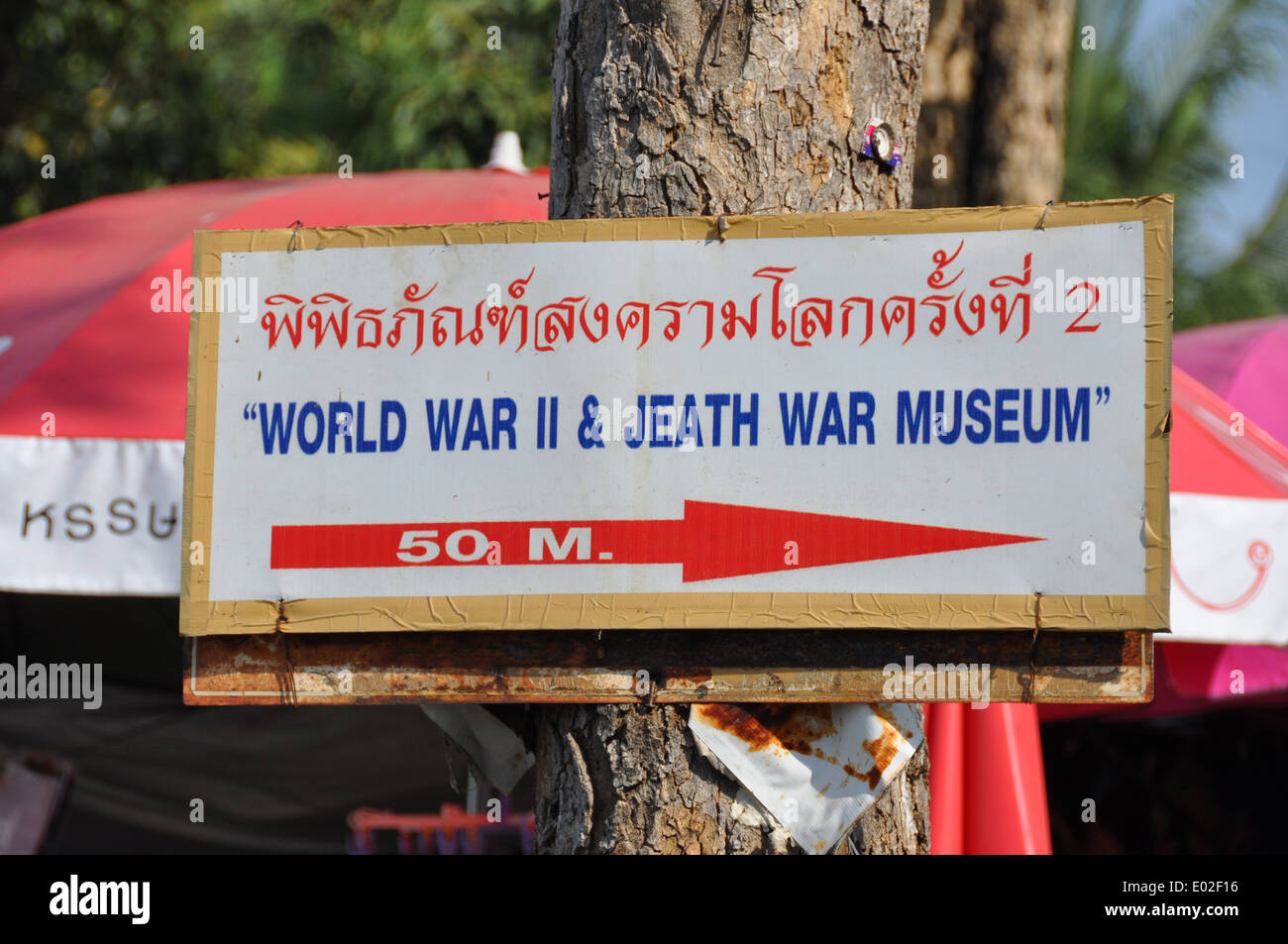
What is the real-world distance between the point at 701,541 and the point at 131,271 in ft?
7.90

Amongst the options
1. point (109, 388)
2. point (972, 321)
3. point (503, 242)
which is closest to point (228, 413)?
point (503, 242)

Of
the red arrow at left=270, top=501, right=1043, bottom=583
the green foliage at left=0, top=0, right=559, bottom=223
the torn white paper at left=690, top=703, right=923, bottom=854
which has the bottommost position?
the torn white paper at left=690, top=703, right=923, bottom=854

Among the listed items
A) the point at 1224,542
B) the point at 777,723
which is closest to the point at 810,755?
the point at 777,723

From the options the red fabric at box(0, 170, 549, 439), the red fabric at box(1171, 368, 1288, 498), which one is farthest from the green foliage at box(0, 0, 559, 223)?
the red fabric at box(1171, 368, 1288, 498)

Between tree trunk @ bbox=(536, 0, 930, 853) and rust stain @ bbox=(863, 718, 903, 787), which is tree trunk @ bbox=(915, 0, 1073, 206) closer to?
tree trunk @ bbox=(536, 0, 930, 853)

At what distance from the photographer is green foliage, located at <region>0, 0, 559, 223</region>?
769cm

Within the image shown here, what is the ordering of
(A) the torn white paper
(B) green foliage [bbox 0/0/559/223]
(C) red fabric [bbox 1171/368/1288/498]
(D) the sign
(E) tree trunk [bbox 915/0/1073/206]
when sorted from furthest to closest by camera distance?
(B) green foliage [bbox 0/0/559/223]
(E) tree trunk [bbox 915/0/1073/206]
(C) red fabric [bbox 1171/368/1288/498]
(A) the torn white paper
(D) the sign

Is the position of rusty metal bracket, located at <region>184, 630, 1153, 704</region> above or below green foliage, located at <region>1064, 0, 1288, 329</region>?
below

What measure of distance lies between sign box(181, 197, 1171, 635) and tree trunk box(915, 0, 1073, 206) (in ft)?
9.75

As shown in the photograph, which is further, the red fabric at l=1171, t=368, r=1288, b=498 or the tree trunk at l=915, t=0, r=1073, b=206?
the tree trunk at l=915, t=0, r=1073, b=206

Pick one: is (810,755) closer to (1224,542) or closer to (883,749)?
(883,749)

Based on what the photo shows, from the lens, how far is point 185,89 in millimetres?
7949

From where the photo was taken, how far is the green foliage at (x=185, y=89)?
25.2 feet
